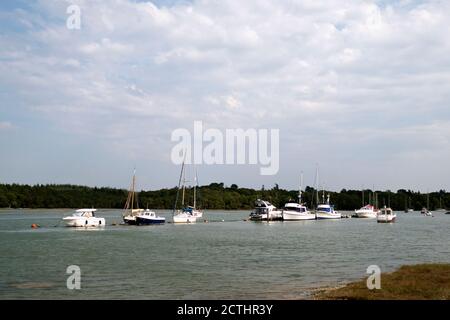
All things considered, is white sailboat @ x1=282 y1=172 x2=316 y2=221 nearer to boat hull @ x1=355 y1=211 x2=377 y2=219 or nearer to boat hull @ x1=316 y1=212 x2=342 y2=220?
boat hull @ x1=316 y1=212 x2=342 y2=220

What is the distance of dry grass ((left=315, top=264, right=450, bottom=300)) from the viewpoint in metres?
27.1

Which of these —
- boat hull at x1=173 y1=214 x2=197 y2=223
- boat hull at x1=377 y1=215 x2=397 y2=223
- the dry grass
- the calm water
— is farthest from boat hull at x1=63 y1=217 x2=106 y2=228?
the dry grass

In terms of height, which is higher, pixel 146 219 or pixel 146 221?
pixel 146 219

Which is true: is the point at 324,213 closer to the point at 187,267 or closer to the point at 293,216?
the point at 293,216

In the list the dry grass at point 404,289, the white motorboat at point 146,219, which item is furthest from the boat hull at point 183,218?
the dry grass at point 404,289

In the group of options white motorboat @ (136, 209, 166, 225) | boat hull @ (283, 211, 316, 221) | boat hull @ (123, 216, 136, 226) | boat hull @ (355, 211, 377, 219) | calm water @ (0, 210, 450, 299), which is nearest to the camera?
calm water @ (0, 210, 450, 299)

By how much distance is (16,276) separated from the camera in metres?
40.4

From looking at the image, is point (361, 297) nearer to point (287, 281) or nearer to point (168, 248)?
point (287, 281)

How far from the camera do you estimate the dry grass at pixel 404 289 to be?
27.1 meters

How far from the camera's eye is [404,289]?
29.6 m

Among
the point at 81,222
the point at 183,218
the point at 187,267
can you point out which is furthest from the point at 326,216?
the point at 187,267
